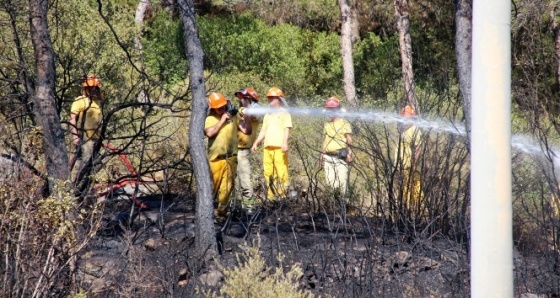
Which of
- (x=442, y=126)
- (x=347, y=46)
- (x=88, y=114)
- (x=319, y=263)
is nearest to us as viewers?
(x=319, y=263)

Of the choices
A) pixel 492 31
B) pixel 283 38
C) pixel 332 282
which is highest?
pixel 283 38

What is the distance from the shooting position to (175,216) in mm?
11242

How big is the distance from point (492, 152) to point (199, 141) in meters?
5.26

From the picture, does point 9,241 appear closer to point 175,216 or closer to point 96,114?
point 175,216

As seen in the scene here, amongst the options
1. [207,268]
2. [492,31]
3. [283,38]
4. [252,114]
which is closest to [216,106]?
[252,114]

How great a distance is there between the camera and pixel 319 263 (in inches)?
356

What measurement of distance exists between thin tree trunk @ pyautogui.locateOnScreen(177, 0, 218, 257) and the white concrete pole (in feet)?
16.6

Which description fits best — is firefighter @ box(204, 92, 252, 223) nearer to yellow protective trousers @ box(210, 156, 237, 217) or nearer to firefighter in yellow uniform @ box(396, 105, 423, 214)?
yellow protective trousers @ box(210, 156, 237, 217)

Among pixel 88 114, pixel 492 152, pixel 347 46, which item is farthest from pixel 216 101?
pixel 347 46

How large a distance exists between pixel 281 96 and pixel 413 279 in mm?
4599

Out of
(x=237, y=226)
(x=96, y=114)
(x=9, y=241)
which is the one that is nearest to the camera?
(x=9, y=241)

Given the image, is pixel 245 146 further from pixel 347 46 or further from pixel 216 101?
pixel 347 46

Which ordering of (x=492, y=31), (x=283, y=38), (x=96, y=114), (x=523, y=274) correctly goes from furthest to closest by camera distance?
1. (x=283, y=38)
2. (x=96, y=114)
3. (x=523, y=274)
4. (x=492, y=31)

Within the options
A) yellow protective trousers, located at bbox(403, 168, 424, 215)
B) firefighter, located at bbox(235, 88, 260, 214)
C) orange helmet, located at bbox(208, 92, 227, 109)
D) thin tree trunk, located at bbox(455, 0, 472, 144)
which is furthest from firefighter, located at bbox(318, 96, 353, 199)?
thin tree trunk, located at bbox(455, 0, 472, 144)
